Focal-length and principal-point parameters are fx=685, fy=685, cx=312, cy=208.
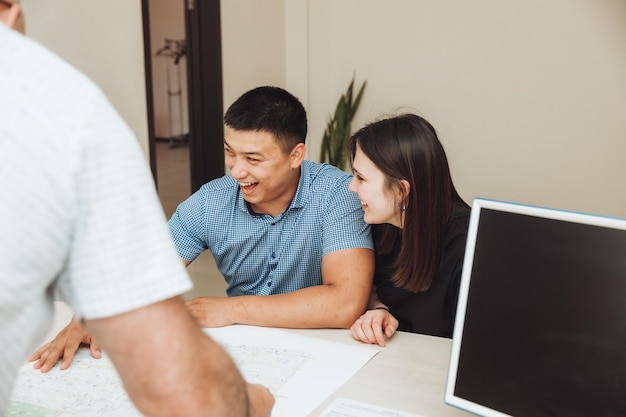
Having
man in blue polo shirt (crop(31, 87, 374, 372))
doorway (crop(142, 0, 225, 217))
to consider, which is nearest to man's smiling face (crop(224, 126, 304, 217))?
man in blue polo shirt (crop(31, 87, 374, 372))

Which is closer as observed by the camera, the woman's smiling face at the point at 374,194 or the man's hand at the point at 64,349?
the man's hand at the point at 64,349

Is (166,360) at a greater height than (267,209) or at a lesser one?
greater

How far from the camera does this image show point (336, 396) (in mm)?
1309

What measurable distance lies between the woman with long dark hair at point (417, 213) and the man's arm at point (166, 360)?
3.79ft

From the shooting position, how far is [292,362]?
4.81ft

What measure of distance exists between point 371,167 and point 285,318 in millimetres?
482

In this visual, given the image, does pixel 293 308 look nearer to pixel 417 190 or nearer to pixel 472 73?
pixel 417 190

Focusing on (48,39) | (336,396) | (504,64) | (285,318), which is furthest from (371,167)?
(504,64)

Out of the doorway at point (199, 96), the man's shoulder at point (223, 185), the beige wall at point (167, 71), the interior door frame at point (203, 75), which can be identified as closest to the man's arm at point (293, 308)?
the man's shoulder at point (223, 185)

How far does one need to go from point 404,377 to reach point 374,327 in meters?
0.19

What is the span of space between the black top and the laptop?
2.32 feet

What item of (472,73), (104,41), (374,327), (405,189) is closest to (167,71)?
(472,73)

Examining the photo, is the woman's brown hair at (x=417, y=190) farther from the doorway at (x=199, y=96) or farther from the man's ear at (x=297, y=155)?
the doorway at (x=199, y=96)

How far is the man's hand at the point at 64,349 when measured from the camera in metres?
1.47
